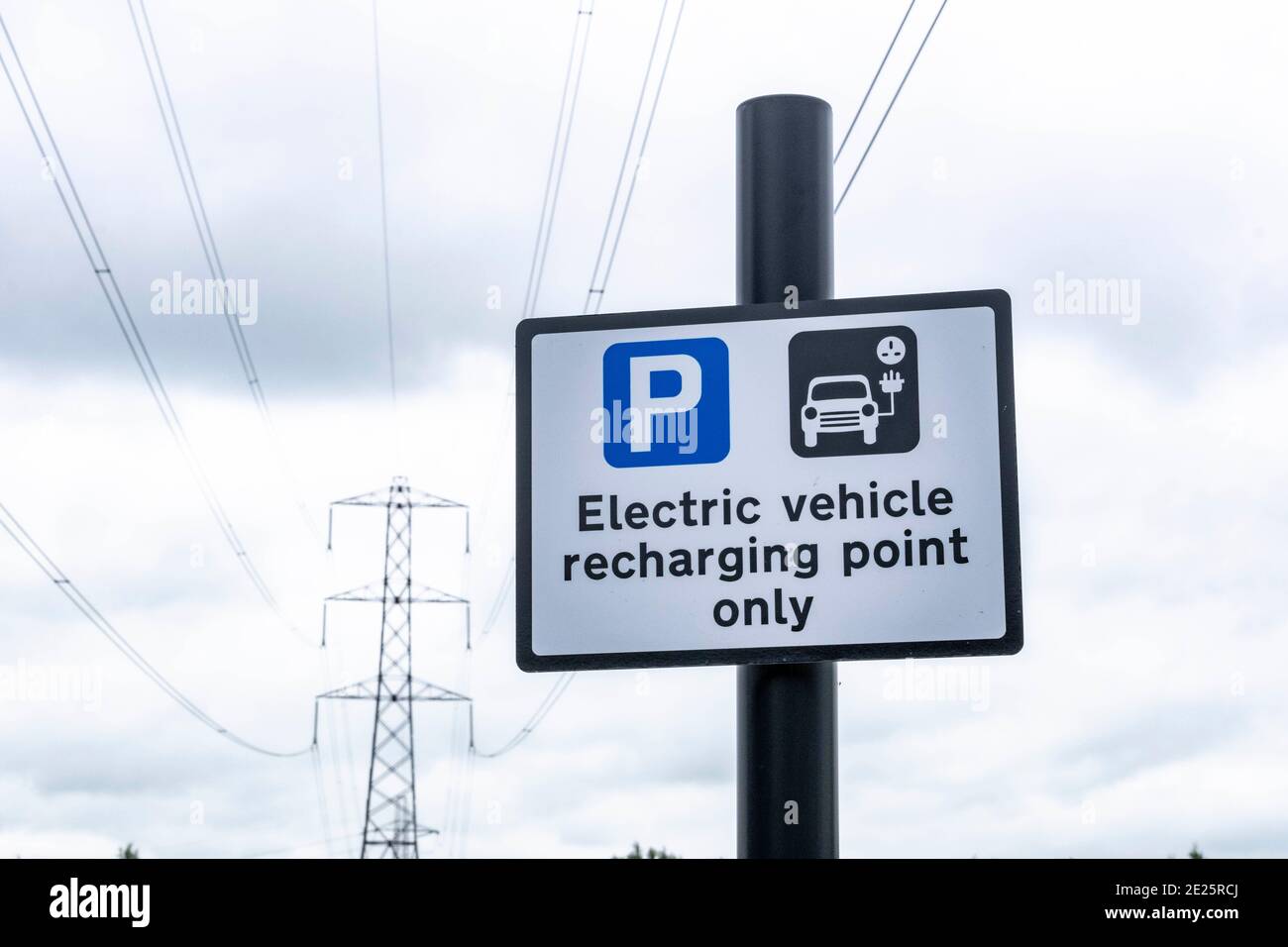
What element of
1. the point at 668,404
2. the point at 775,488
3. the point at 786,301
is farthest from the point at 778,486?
the point at 786,301

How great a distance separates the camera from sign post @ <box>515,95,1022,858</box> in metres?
4.29

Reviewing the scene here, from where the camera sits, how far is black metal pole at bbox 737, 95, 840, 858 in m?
4.20

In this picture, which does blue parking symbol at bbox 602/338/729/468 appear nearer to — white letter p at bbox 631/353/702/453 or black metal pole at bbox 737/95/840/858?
white letter p at bbox 631/353/702/453

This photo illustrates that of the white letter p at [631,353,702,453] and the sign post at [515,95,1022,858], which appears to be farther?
the white letter p at [631,353,702,453]

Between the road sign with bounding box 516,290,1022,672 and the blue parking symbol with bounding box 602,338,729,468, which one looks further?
the blue parking symbol with bounding box 602,338,729,468

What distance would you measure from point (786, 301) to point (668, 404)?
481 mm

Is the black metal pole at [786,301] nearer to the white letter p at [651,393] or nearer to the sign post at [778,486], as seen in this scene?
the sign post at [778,486]

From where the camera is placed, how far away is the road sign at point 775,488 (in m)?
4.30

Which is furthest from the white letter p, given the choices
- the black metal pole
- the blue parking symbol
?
the black metal pole

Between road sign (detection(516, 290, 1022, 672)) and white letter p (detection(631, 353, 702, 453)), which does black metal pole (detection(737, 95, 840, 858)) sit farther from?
white letter p (detection(631, 353, 702, 453))

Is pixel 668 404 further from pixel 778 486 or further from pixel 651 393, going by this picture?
pixel 778 486

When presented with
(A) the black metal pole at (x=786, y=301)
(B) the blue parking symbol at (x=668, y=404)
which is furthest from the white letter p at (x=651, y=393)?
(A) the black metal pole at (x=786, y=301)
